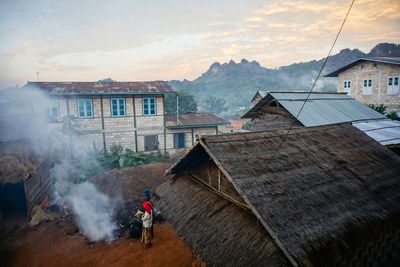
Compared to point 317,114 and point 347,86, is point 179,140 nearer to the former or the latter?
point 317,114

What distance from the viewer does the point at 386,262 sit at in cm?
425

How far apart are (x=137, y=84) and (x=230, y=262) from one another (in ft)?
61.7

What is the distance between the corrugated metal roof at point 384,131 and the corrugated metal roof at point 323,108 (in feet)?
3.90

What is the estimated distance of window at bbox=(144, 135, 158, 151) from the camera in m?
19.4

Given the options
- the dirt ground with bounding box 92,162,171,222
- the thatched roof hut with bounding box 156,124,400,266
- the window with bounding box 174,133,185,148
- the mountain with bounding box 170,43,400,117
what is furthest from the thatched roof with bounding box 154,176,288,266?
the mountain with bounding box 170,43,400,117

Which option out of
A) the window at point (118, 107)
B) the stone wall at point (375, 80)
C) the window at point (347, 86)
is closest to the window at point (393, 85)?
the stone wall at point (375, 80)

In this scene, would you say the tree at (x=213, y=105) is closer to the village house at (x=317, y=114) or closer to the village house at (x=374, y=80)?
the village house at (x=374, y=80)

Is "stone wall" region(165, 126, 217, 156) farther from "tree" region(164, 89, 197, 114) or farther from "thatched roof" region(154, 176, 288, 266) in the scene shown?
"tree" region(164, 89, 197, 114)

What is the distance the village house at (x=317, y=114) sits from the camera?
37.1ft

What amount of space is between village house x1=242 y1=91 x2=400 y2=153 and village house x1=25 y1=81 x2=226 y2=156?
7944 millimetres

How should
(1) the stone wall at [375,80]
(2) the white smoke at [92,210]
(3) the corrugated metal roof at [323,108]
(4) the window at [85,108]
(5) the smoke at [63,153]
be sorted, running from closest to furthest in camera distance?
1. (2) the white smoke at [92,210]
2. (5) the smoke at [63,153]
3. (3) the corrugated metal roof at [323,108]
4. (4) the window at [85,108]
5. (1) the stone wall at [375,80]

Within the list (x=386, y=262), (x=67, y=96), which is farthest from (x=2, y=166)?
(x=386, y=262)

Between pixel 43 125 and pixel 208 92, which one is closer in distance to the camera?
pixel 43 125

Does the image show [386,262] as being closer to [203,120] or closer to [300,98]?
[300,98]
